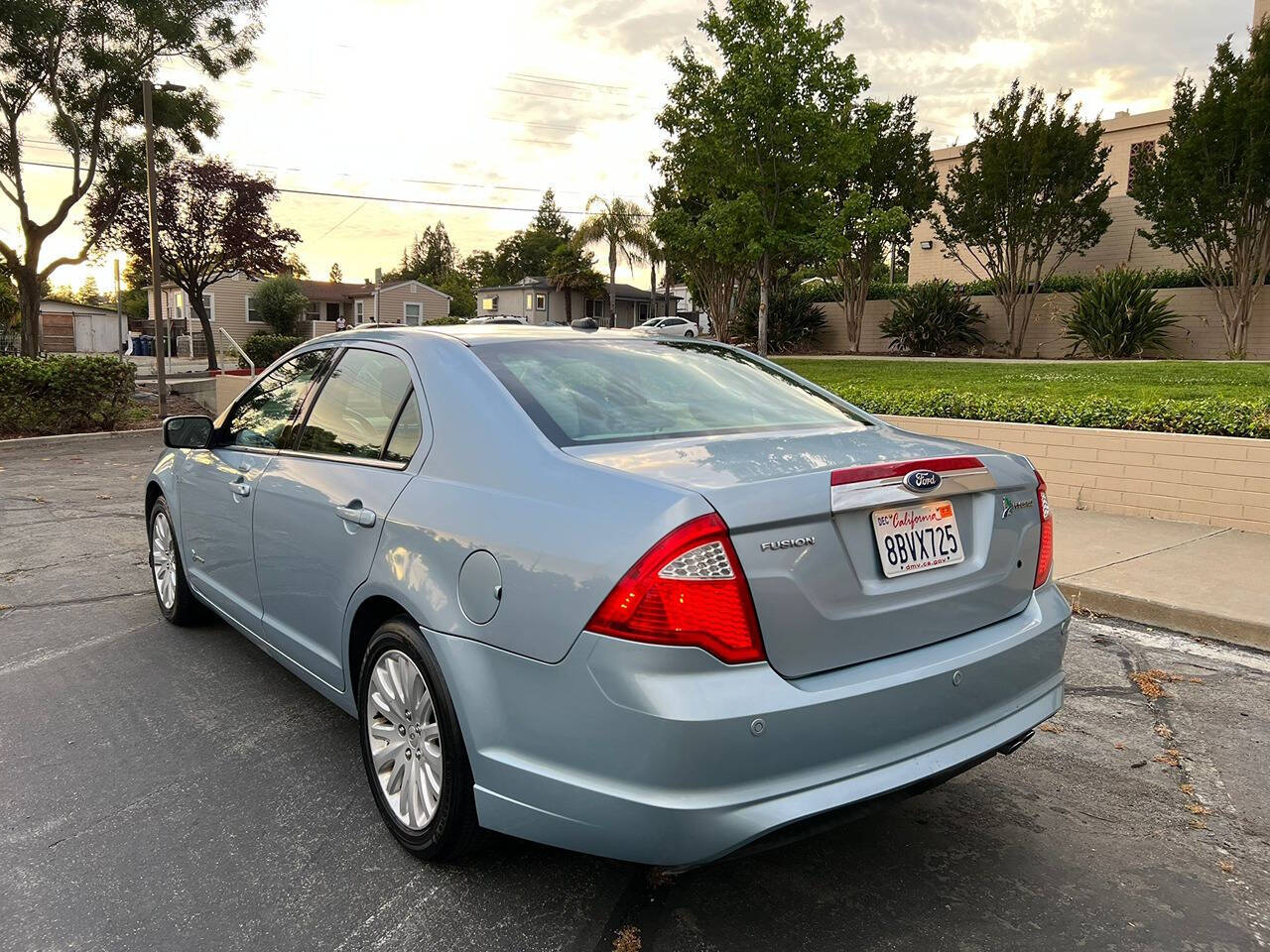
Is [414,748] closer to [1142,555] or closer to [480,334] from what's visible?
[480,334]

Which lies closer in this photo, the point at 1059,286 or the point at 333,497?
the point at 333,497

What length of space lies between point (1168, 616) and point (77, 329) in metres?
67.4

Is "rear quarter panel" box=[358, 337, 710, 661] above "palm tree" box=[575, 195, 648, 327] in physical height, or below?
below

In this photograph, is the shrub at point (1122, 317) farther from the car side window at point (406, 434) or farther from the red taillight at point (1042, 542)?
the car side window at point (406, 434)

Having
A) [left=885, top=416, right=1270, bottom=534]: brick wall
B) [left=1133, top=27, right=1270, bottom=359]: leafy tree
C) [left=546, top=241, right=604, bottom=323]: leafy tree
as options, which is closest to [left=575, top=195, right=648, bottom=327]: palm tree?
[left=546, top=241, right=604, bottom=323]: leafy tree

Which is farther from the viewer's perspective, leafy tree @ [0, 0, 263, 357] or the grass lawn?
leafy tree @ [0, 0, 263, 357]

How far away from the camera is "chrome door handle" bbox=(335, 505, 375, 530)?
9.79 ft

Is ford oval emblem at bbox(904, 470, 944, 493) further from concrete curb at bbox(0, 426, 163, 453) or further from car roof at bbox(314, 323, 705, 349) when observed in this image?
concrete curb at bbox(0, 426, 163, 453)

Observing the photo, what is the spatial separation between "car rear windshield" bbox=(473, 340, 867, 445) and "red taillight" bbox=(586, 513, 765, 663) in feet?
2.09

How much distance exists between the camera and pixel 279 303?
5144 centimetres

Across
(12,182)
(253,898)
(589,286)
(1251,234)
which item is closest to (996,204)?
(1251,234)

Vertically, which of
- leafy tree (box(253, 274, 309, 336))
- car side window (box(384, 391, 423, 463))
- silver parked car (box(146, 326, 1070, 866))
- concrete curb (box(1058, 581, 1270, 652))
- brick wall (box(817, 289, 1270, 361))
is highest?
leafy tree (box(253, 274, 309, 336))

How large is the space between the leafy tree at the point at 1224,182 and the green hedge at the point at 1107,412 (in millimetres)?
12926

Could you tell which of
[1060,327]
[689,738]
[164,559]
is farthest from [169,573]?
[1060,327]
